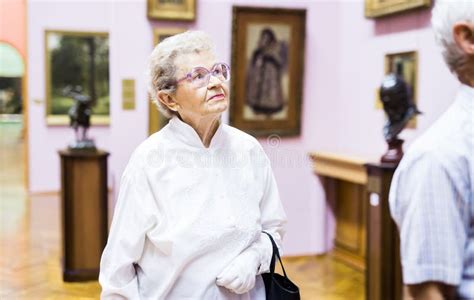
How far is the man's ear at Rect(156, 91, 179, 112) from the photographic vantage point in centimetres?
203

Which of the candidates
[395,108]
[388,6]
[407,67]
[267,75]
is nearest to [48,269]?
[267,75]

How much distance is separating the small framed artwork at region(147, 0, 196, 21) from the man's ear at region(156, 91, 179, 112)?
3.49 m

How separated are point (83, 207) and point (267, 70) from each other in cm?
222

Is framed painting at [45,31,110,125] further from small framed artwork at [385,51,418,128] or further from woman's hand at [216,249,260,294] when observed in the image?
woman's hand at [216,249,260,294]

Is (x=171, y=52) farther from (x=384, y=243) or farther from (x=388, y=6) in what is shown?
(x=388, y=6)

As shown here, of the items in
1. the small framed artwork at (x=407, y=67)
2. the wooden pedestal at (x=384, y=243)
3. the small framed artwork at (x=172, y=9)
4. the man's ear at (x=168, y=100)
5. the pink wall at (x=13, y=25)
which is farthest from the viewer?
the pink wall at (x=13, y=25)

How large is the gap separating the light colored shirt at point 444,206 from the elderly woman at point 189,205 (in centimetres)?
71

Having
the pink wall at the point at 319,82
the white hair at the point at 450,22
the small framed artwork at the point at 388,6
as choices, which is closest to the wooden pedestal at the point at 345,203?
the pink wall at the point at 319,82

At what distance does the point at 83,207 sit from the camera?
543 cm

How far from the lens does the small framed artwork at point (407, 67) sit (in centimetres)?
476

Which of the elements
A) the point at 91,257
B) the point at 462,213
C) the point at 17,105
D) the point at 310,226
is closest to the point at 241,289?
the point at 462,213

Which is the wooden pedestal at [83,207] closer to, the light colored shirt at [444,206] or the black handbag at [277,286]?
the black handbag at [277,286]

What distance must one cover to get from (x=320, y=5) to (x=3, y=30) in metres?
10.3

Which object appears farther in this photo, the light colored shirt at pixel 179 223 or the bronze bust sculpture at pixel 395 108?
the bronze bust sculpture at pixel 395 108
